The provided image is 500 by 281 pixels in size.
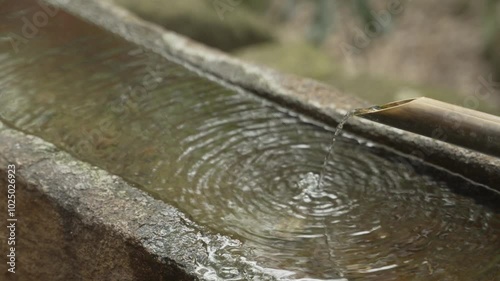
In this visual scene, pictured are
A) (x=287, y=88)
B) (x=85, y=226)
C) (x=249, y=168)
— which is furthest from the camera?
(x=287, y=88)

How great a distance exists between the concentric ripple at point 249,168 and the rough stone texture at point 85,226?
9 cm

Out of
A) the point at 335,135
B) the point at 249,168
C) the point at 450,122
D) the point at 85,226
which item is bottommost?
the point at 85,226

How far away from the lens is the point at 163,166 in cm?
235

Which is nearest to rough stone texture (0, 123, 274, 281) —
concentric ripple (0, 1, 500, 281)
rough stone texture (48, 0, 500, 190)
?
concentric ripple (0, 1, 500, 281)

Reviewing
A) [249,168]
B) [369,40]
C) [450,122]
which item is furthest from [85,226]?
[369,40]

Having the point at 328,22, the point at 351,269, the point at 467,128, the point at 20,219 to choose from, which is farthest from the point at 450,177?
the point at 328,22

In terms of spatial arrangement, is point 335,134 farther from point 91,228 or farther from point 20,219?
point 20,219

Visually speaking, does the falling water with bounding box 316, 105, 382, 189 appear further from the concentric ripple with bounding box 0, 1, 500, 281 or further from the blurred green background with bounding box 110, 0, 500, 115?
the blurred green background with bounding box 110, 0, 500, 115

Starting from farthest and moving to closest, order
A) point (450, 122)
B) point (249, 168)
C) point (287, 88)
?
point (287, 88), point (249, 168), point (450, 122)

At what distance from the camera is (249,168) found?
2.39 metres

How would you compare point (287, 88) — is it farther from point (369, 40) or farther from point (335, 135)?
point (369, 40)

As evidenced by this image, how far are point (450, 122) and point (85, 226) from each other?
100 cm

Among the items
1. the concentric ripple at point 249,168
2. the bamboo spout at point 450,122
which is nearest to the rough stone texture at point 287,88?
the concentric ripple at point 249,168

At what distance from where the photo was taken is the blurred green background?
442 centimetres
